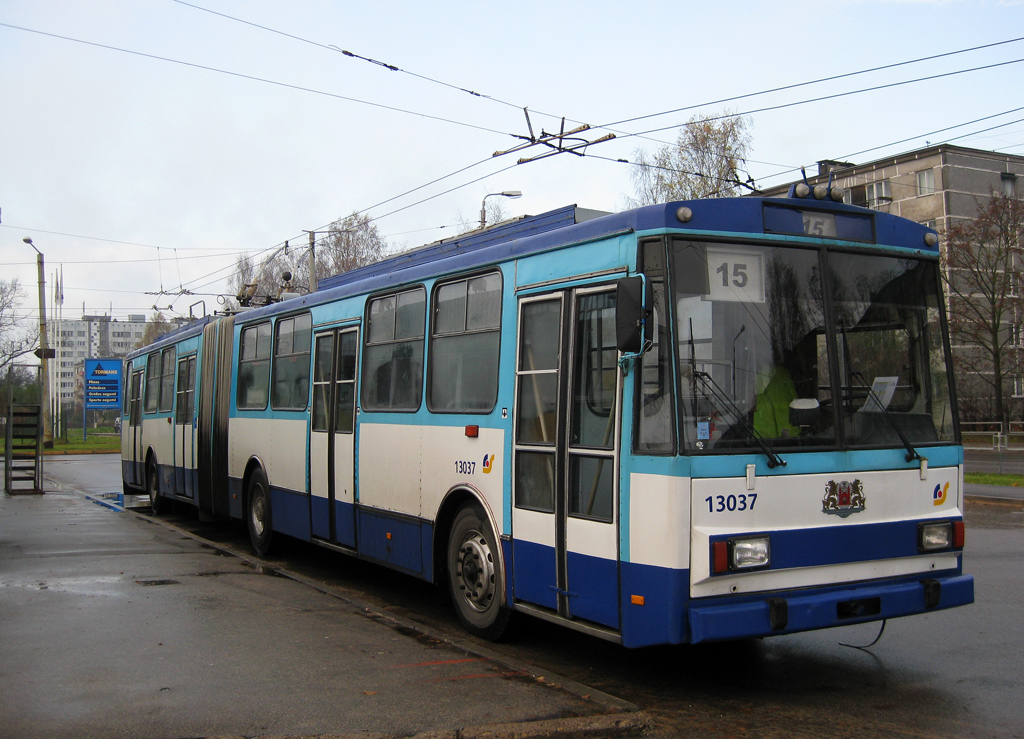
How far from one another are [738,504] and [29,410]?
2210 centimetres

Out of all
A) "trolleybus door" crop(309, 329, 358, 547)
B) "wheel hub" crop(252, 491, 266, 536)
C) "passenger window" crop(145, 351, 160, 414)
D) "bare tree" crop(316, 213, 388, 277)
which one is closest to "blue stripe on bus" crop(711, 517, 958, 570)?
"trolleybus door" crop(309, 329, 358, 547)

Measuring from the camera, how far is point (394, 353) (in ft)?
29.3

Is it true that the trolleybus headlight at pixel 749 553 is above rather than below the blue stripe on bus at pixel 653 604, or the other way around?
above

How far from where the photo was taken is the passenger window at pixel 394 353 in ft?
27.9

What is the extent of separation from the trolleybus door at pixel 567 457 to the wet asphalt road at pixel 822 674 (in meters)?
0.68

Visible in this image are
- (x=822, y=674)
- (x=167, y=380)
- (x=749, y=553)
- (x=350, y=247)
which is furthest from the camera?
(x=350, y=247)

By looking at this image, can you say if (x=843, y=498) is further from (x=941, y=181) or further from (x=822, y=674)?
(x=941, y=181)

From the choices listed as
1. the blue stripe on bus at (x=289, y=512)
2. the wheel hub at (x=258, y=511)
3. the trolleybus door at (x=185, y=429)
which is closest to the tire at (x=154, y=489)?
the trolleybus door at (x=185, y=429)

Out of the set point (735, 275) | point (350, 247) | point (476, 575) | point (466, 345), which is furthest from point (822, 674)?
point (350, 247)

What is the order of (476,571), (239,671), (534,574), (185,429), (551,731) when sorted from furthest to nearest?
(185,429) → (476,571) → (534,574) → (239,671) → (551,731)

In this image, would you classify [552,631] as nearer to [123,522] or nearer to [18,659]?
[18,659]

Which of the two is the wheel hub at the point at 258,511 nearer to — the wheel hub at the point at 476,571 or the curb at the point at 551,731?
the wheel hub at the point at 476,571

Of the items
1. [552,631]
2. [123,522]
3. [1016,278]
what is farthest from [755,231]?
[1016,278]

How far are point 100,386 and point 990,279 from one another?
44.3 meters
